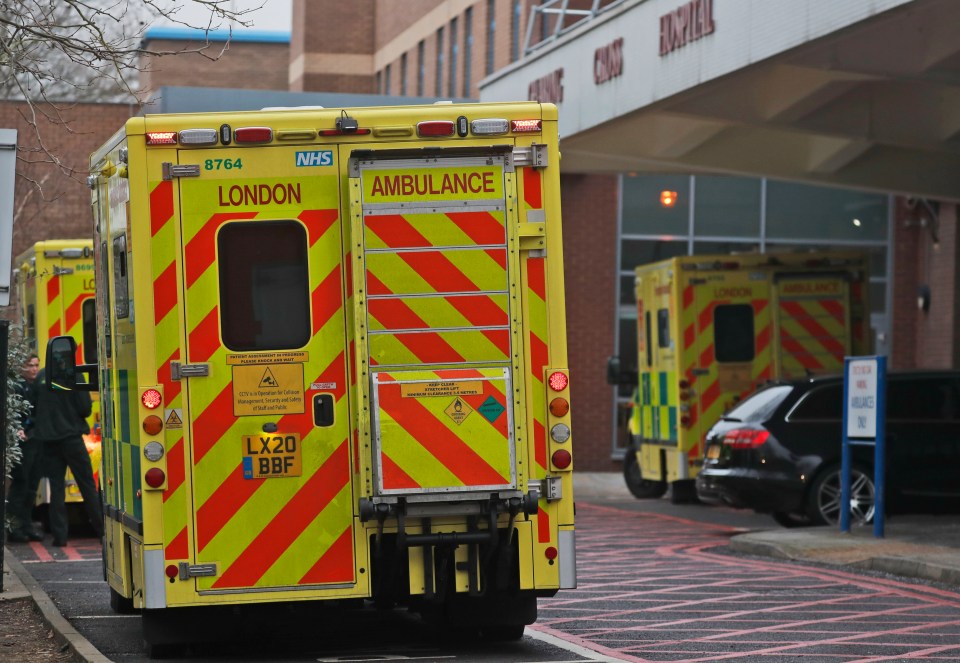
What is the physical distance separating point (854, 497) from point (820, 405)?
3.03ft

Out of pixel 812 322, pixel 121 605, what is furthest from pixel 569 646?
pixel 812 322

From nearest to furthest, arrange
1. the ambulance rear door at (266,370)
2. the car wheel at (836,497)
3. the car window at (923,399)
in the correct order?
the ambulance rear door at (266,370) → the car wheel at (836,497) → the car window at (923,399)

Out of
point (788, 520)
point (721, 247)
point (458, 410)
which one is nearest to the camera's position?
point (458, 410)

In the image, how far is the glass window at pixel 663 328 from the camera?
2134 cm

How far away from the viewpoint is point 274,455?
29.7ft

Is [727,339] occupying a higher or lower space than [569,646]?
higher

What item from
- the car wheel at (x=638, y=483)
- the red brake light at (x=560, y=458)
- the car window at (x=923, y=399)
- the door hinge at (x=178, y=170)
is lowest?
the car wheel at (x=638, y=483)

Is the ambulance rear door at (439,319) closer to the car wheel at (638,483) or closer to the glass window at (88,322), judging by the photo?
the glass window at (88,322)

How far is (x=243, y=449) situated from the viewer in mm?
9008

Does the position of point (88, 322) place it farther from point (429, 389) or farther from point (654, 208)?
point (654, 208)

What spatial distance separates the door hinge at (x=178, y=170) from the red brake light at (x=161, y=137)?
10 cm

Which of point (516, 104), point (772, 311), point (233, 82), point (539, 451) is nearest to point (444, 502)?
point (539, 451)

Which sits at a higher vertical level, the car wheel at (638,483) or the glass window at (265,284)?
the glass window at (265,284)

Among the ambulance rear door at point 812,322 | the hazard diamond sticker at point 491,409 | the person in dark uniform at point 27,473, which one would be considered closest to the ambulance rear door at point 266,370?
the hazard diamond sticker at point 491,409
